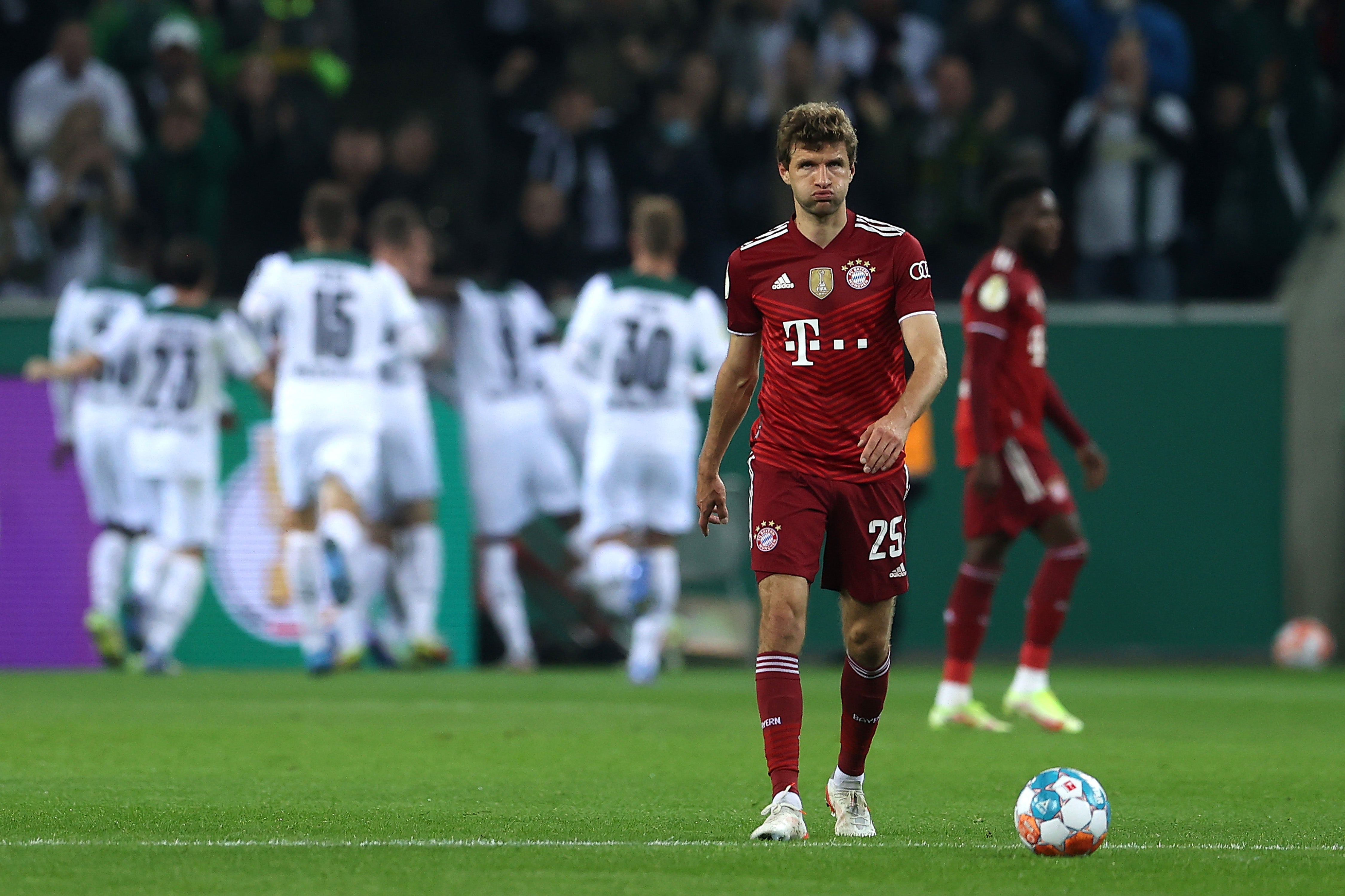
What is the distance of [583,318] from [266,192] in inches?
151

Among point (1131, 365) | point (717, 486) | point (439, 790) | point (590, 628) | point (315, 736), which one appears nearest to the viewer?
point (717, 486)

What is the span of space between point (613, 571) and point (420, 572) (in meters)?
1.27

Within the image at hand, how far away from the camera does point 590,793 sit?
6711 millimetres

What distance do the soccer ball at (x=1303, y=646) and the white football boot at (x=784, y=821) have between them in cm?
1054

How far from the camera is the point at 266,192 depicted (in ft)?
50.3

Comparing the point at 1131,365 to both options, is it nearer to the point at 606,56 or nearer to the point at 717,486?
the point at 606,56

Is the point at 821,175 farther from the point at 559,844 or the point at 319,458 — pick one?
the point at 319,458

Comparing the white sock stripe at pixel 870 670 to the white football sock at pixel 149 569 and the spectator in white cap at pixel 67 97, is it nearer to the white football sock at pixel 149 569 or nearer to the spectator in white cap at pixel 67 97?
the white football sock at pixel 149 569

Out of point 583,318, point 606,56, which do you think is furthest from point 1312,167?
point 583,318

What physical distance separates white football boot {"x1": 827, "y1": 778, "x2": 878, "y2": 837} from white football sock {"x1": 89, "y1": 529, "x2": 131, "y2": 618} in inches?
341

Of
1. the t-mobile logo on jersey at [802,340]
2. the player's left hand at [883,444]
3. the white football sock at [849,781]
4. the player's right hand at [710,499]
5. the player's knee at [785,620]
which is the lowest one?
the white football sock at [849,781]

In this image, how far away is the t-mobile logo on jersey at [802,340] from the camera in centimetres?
583

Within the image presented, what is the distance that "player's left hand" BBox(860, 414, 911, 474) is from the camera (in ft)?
17.7

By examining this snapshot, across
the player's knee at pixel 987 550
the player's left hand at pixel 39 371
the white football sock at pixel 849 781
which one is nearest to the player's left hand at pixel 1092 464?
the player's knee at pixel 987 550
